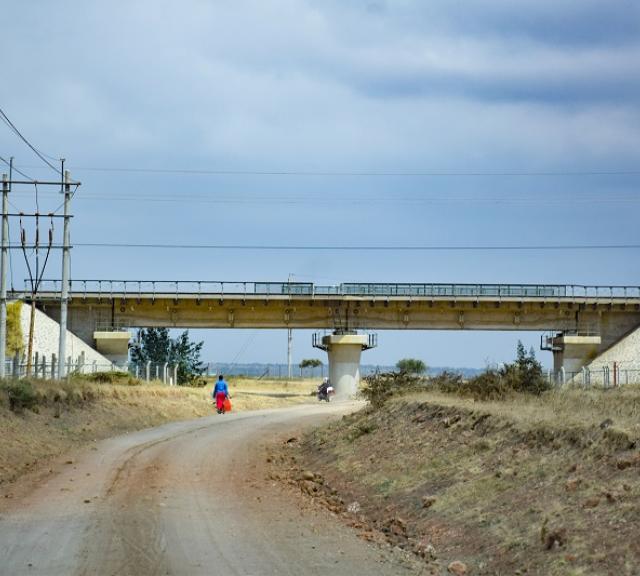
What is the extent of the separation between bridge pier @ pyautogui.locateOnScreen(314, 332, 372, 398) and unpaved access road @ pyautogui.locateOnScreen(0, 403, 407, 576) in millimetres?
50874

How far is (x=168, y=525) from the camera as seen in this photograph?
44.0 feet

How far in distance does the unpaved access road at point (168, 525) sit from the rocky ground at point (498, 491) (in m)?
0.91

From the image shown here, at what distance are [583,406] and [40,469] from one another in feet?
38.6

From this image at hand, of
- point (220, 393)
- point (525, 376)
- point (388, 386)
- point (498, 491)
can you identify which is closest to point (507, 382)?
point (525, 376)

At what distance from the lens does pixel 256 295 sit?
71.4 metres

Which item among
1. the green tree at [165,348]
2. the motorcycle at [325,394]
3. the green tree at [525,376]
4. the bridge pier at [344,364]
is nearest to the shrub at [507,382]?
the green tree at [525,376]

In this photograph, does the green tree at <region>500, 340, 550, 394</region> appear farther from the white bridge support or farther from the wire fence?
the white bridge support

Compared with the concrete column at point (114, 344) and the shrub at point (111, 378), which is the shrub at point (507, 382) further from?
the concrete column at point (114, 344)

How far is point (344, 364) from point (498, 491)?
6138 centimetres

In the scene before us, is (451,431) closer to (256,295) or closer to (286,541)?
(286,541)


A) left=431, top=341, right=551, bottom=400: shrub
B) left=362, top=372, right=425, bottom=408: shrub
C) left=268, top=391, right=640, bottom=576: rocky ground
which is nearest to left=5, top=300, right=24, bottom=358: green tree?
left=362, top=372, right=425, bottom=408: shrub

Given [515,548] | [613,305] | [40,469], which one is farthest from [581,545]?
[613,305]

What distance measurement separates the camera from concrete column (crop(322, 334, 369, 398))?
74.2 meters

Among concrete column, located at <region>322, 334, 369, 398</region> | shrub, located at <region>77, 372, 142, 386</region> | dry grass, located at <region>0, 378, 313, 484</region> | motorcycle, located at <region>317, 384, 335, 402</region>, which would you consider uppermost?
concrete column, located at <region>322, 334, 369, 398</region>
